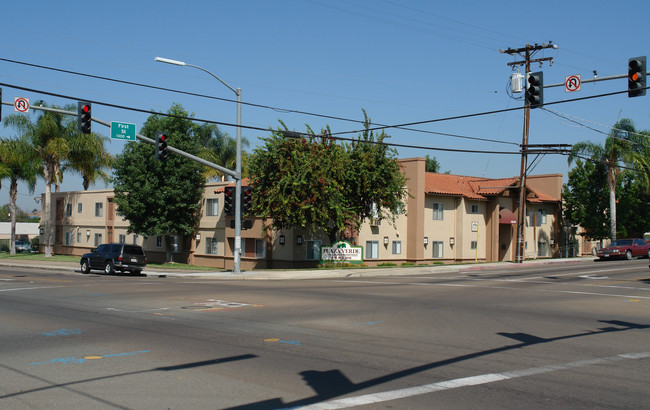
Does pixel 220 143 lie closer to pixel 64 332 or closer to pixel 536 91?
pixel 536 91

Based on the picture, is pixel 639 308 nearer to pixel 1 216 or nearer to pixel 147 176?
pixel 147 176

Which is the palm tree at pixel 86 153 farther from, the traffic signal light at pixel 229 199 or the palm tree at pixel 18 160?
the traffic signal light at pixel 229 199

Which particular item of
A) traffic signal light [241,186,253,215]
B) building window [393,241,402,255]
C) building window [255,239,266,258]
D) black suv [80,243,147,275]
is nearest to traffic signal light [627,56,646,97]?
traffic signal light [241,186,253,215]

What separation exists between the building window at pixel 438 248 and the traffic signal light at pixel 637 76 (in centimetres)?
3037

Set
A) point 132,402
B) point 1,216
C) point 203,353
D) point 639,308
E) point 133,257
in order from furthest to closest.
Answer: point 1,216 → point 133,257 → point 639,308 → point 203,353 → point 132,402

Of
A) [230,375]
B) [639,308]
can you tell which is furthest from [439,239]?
[230,375]

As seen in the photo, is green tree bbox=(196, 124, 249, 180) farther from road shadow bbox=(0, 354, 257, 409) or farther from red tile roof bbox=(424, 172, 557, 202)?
road shadow bbox=(0, 354, 257, 409)

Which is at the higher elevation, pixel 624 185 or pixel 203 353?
pixel 624 185

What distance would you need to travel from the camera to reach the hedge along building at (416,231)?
41.7m

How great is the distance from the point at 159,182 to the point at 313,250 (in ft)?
41.4

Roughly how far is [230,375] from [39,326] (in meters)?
6.56

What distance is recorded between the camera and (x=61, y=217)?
6206 centimetres

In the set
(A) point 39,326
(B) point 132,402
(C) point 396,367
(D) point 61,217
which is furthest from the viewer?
(D) point 61,217

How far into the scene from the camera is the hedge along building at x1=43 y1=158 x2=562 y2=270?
137 ft
